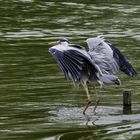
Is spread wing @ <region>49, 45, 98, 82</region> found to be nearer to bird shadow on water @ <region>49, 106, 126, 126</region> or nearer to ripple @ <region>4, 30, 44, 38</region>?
bird shadow on water @ <region>49, 106, 126, 126</region>

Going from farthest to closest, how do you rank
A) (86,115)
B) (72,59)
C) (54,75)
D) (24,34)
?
1. (24,34)
2. (54,75)
3. (86,115)
4. (72,59)

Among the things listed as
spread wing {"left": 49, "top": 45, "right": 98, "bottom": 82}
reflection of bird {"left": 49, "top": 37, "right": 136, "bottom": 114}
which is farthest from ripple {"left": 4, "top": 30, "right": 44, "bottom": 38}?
spread wing {"left": 49, "top": 45, "right": 98, "bottom": 82}

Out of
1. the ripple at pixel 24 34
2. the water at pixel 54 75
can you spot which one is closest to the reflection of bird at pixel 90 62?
the water at pixel 54 75

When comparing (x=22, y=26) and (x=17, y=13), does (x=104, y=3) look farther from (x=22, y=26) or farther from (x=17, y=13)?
(x=22, y=26)

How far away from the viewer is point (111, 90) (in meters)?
13.9

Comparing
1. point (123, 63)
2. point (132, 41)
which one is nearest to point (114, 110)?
point (123, 63)

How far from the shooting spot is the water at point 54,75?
10.5 meters

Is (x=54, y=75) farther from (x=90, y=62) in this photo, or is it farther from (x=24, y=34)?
(x=24, y=34)

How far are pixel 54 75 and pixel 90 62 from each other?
14.3 feet

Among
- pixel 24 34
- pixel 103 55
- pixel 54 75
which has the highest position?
pixel 103 55

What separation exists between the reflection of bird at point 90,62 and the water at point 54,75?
0.59 metres

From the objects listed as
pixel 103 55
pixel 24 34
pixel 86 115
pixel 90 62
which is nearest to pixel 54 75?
pixel 103 55

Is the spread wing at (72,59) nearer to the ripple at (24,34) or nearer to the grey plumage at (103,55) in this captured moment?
the grey plumage at (103,55)

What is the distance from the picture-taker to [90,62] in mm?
11172
